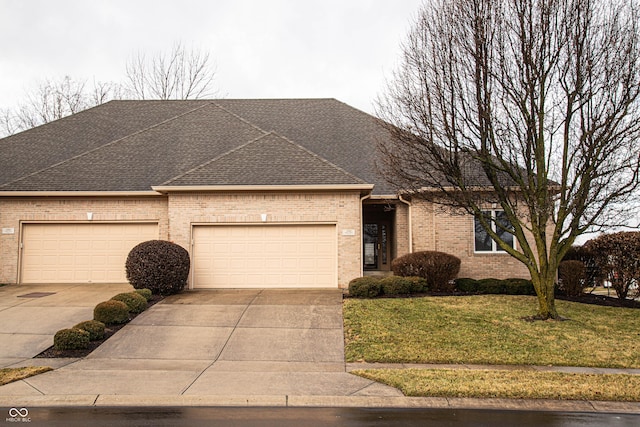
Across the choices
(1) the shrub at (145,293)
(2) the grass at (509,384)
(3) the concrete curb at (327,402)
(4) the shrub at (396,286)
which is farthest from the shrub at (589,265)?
(1) the shrub at (145,293)

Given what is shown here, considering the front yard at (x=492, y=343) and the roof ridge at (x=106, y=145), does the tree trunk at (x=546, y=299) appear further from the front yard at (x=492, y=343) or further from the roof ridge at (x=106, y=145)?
the roof ridge at (x=106, y=145)

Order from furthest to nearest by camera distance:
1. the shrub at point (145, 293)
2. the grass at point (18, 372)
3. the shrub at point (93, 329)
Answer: the shrub at point (145, 293) → the shrub at point (93, 329) → the grass at point (18, 372)

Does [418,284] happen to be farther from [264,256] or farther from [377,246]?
[377,246]

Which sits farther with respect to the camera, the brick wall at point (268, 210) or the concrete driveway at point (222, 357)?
the brick wall at point (268, 210)

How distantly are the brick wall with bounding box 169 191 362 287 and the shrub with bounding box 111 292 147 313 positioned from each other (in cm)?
356

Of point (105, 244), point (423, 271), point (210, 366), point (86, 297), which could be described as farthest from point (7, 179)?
point (423, 271)

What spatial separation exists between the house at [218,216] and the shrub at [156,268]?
1.36m

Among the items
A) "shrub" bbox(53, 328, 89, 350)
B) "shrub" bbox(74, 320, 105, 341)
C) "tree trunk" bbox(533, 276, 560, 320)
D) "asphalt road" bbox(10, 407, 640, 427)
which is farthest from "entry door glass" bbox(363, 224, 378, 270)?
"asphalt road" bbox(10, 407, 640, 427)

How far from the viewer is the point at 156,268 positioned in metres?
14.1

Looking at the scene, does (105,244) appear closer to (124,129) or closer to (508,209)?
(124,129)

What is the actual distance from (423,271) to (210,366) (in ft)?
26.5

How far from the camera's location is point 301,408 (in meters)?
6.81

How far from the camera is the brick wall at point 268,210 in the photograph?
52.1 feet

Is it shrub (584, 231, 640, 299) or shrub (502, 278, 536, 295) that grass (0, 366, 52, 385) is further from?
shrub (584, 231, 640, 299)
